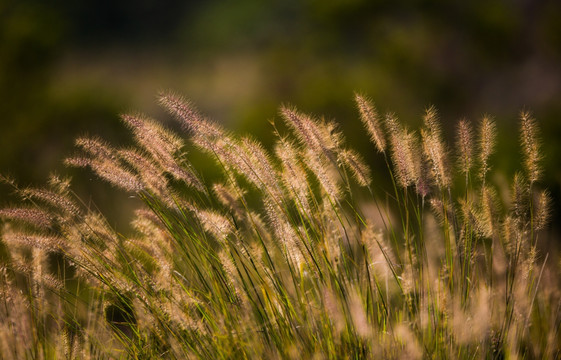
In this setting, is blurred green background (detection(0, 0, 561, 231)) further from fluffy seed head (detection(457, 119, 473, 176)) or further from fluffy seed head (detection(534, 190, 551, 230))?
fluffy seed head (detection(457, 119, 473, 176))

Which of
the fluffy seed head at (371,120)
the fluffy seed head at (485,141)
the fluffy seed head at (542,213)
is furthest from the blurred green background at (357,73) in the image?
the fluffy seed head at (371,120)

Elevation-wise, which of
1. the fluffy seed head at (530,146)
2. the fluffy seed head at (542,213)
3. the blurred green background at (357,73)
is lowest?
the fluffy seed head at (542,213)

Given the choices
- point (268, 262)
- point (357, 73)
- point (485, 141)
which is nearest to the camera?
point (268, 262)

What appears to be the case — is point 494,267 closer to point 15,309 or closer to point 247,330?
point 247,330

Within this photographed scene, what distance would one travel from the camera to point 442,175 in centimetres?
228

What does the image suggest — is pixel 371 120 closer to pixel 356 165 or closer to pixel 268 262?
pixel 356 165

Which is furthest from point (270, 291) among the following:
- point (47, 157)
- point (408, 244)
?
point (47, 157)

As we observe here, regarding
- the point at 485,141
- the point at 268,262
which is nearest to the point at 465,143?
the point at 485,141

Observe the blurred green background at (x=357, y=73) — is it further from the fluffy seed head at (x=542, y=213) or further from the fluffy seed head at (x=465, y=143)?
the fluffy seed head at (x=465, y=143)

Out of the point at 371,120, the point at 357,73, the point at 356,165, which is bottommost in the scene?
the point at 356,165

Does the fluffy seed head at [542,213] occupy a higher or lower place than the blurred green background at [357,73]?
lower

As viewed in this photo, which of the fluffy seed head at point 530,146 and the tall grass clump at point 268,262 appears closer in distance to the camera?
the tall grass clump at point 268,262

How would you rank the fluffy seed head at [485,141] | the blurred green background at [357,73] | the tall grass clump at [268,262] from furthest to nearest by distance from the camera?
the blurred green background at [357,73]
the fluffy seed head at [485,141]
the tall grass clump at [268,262]

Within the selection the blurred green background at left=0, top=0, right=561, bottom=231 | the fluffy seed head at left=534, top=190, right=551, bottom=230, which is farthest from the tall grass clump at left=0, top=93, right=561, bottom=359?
the blurred green background at left=0, top=0, right=561, bottom=231
